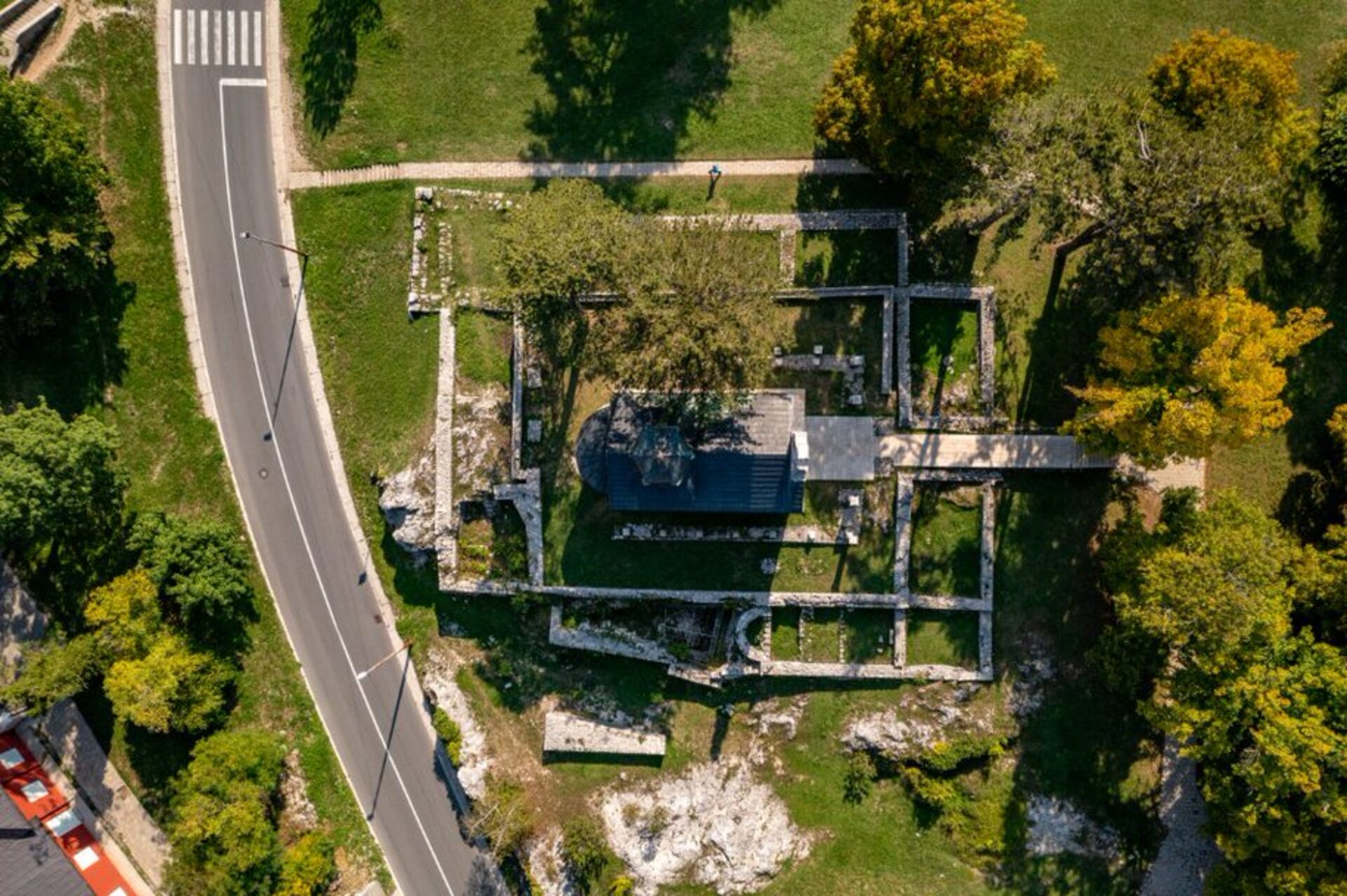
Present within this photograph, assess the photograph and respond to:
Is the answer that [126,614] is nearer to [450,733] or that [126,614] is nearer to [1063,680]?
[450,733]

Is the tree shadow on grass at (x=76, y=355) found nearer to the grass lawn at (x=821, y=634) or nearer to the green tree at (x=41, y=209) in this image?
the green tree at (x=41, y=209)

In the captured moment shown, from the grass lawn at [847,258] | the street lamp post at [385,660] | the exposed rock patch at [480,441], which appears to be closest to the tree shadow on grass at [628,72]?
the grass lawn at [847,258]

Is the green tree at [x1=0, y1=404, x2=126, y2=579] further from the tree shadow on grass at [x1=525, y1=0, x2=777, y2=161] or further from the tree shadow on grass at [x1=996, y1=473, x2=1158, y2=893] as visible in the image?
the tree shadow on grass at [x1=996, y1=473, x2=1158, y2=893]

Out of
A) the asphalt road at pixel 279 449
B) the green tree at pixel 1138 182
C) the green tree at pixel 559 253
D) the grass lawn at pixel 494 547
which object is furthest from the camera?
the asphalt road at pixel 279 449

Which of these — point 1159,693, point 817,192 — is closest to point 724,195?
point 817,192

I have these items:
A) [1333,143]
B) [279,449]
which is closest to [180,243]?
[279,449]

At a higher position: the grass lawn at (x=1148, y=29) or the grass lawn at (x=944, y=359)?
the grass lawn at (x=1148, y=29)

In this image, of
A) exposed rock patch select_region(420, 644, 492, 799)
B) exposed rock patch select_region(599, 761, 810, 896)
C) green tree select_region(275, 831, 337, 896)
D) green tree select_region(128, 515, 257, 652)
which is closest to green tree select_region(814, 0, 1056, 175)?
exposed rock patch select_region(599, 761, 810, 896)
